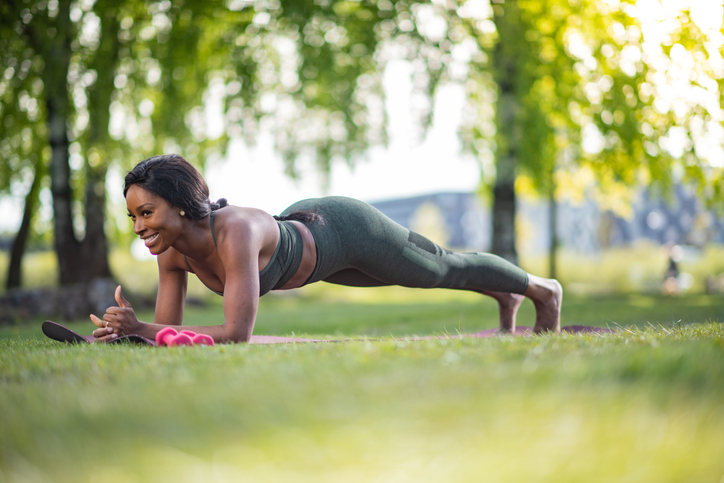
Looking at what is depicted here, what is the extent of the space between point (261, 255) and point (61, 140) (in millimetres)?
7918

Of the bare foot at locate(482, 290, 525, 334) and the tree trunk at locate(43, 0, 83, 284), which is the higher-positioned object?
the tree trunk at locate(43, 0, 83, 284)

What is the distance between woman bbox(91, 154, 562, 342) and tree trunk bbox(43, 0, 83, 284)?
22.5 ft

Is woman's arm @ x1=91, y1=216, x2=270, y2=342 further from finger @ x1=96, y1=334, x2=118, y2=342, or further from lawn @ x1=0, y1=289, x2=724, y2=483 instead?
lawn @ x1=0, y1=289, x2=724, y2=483

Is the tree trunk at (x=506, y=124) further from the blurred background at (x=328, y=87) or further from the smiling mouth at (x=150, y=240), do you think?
the smiling mouth at (x=150, y=240)

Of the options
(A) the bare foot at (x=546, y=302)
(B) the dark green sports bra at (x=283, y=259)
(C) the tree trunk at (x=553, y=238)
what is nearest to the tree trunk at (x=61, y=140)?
(B) the dark green sports bra at (x=283, y=259)

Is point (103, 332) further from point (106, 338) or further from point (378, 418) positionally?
point (378, 418)

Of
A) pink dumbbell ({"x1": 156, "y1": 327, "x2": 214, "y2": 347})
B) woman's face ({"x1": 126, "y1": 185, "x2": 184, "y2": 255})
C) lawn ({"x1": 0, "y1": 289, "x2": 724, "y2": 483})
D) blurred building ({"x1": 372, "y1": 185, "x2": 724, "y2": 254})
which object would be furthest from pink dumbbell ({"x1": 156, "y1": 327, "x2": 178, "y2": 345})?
blurred building ({"x1": 372, "y1": 185, "x2": 724, "y2": 254})

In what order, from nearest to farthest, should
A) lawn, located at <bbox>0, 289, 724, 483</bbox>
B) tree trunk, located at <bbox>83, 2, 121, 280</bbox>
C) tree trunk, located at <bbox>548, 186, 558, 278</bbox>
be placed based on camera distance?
lawn, located at <bbox>0, 289, 724, 483</bbox>, tree trunk, located at <bbox>83, 2, 121, 280</bbox>, tree trunk, located at <bbox>548, 186, 558, 278</bbox>

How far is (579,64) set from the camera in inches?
383

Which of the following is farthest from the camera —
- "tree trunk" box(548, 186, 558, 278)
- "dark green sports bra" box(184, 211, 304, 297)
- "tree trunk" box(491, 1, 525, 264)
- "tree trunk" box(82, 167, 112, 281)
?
"tree trunk" box(548, 186, 558, 278)

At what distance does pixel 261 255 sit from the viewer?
303 cm

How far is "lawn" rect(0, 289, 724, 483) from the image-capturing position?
1.00 meters

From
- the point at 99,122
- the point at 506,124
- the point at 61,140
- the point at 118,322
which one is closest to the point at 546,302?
the point at 118,322

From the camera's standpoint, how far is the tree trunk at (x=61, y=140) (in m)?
8.66
